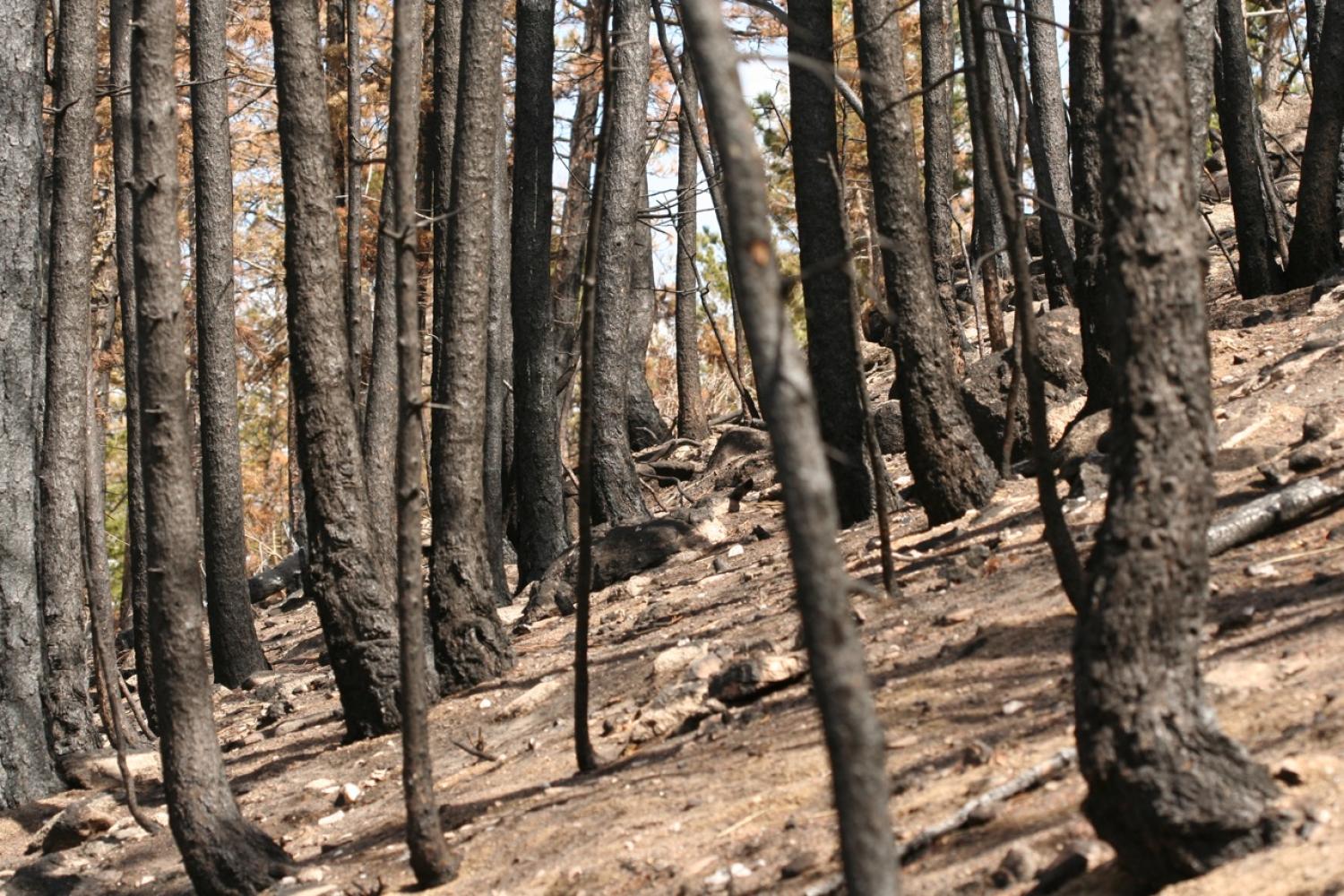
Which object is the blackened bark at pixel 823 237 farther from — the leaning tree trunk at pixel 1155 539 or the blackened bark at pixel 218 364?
the blackened bark at pixel 218 364

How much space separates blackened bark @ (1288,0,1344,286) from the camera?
11594 millimetres

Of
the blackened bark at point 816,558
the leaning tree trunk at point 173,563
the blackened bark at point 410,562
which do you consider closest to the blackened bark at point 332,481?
the leaning tree trunk at point 173,563

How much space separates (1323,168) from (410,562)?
8.59 metres

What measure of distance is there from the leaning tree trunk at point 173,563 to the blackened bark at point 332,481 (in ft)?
7.77

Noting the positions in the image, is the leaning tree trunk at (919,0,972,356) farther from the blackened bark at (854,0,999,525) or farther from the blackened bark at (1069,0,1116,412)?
the blackened bark at (854,0,999,525)

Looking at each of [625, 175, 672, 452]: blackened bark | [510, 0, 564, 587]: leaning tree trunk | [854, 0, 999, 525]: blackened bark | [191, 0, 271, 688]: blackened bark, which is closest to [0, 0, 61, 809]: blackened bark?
[191, 0, 271, 688]: blackened bark

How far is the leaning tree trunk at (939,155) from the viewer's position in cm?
1641

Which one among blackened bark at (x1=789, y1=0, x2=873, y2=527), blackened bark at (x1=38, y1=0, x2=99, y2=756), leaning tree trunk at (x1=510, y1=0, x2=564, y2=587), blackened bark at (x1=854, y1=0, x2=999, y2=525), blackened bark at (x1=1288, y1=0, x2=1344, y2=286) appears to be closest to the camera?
blackened bark at (x1=854, y1=0, x2=999, y2=525)

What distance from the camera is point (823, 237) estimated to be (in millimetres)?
10359

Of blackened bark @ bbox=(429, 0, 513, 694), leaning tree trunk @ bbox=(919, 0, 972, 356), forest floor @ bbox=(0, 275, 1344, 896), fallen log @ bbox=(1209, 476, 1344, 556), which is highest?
leaning tree trunk @ bbox=(919, 0, 972, 356)

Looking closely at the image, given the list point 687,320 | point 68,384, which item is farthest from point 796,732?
point 687,320

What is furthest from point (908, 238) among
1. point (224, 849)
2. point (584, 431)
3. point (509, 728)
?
point (224, 849)

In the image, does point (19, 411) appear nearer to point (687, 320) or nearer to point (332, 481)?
point (332, 481)

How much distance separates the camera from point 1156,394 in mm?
4008
